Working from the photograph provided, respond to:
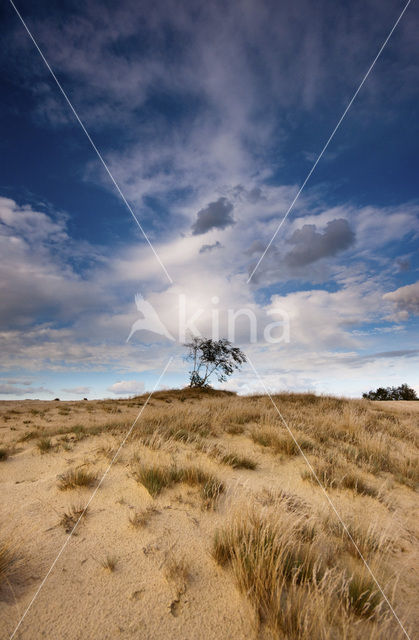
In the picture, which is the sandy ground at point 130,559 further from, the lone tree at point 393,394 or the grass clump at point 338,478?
the lone tree at point 393,394

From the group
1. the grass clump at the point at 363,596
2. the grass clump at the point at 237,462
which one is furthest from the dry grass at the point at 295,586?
the grass clump at the point at 237,462

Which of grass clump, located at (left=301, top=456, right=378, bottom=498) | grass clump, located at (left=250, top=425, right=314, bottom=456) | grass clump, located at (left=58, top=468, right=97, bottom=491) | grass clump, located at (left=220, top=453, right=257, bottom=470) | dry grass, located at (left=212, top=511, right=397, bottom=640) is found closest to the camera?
dry grass, located at (left=212, top=511, right=397, bottom=640)

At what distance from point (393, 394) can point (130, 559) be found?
37.8 metres

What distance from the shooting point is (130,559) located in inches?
133

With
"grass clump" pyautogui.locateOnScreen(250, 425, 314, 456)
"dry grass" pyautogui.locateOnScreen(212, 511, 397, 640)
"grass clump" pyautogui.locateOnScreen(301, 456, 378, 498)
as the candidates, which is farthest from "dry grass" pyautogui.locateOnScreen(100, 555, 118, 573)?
"grass clump" pyautogui.locateOnScreen(250, 425, 314, 456)

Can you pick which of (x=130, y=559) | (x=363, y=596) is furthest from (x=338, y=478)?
(x=130, y=559)

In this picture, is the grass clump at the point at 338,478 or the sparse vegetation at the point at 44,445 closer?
the grass clump at the point at 338,478

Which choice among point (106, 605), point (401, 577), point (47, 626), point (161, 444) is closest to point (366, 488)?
point (401, 577)

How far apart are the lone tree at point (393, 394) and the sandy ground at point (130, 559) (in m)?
32.4

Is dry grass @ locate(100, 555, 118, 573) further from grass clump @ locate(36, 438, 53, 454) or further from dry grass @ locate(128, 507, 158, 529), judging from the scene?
grass clump @ locate(36, 438, 53, 454)

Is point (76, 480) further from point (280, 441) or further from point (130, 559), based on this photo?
point (280, 441)

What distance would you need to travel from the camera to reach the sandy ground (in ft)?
8.61

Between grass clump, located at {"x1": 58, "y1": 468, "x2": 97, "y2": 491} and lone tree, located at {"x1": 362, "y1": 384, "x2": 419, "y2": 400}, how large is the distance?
34.2m

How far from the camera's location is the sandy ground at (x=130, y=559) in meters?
2.62
